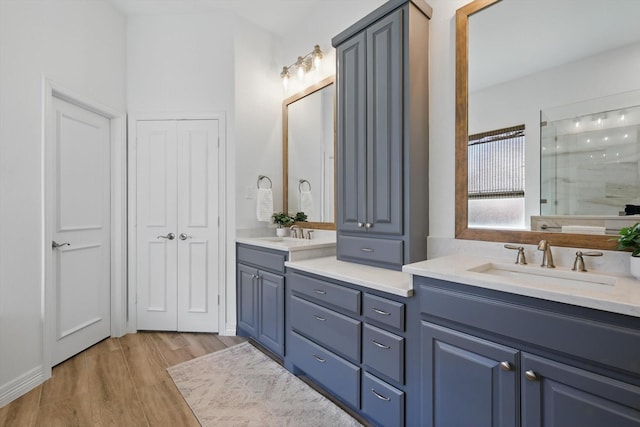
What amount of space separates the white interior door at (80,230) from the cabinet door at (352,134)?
2160 mm

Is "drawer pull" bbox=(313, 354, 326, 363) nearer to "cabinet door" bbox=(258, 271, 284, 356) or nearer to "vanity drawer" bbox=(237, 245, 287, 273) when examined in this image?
"cabinet door" bbox=(258, 271, 284, 356)

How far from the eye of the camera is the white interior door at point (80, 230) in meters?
2.42

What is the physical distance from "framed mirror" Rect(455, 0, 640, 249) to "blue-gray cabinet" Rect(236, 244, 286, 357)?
4.31ft

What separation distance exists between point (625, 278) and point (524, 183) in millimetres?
573

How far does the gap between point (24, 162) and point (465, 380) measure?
2.87 meters

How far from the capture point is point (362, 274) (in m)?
1.75

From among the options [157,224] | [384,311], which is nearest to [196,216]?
[157,224]

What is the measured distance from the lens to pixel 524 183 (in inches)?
62.7

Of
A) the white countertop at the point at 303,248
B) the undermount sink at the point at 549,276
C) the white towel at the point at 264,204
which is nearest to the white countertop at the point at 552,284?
the undermount sink at the point at 549,276

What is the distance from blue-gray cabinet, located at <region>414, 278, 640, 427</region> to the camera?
906mm

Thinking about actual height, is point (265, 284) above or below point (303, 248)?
below

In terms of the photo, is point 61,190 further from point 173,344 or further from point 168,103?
point 173,344

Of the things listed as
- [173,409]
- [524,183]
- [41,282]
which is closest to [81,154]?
[41,282]

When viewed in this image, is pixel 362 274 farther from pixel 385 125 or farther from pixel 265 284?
pixel 265 284
